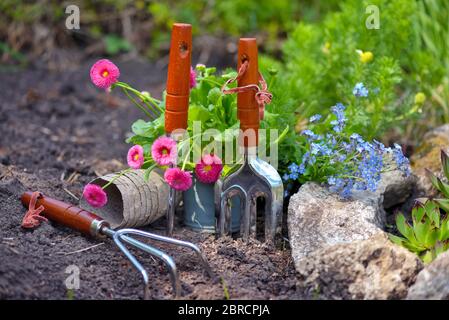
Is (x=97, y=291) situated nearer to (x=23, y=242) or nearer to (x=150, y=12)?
(x=23, y=242)

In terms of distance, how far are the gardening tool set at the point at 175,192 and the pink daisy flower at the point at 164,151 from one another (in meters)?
0.07

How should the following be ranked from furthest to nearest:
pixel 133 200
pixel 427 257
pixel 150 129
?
pixel 150 129 → pixel 133 200 → pixel 427 257

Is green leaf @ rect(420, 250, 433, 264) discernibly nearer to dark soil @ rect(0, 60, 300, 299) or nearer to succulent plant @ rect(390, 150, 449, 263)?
succulent plant @ rect(390, 150, 449, 263)

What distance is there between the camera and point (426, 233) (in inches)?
86.4

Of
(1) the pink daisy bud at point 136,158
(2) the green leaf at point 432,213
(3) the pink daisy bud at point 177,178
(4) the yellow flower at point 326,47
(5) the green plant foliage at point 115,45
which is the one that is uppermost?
(5) the green plant foliage at point 115,45

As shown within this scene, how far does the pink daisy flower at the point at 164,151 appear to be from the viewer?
2.24m

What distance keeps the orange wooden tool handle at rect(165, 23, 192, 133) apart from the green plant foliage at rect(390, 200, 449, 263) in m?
0.86

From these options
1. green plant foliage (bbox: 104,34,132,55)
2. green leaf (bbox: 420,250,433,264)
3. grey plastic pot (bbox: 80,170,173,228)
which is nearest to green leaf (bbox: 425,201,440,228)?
green leaf (bbox: 420,250,433,264)

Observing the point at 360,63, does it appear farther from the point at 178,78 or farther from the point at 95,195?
the point at 95,195

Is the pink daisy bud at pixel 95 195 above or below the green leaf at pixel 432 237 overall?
above

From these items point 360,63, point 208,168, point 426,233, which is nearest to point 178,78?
point 208,168

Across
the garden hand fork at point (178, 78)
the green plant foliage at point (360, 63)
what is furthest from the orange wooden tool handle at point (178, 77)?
the green plant foliage at point (360, 63)

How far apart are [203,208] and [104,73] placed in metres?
0.64

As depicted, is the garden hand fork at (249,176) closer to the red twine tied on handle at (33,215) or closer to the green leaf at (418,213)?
the green leaf at (418,213)
